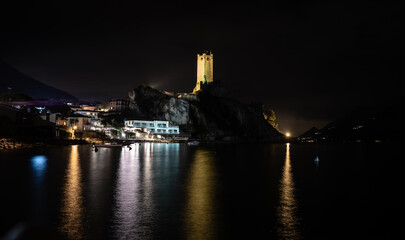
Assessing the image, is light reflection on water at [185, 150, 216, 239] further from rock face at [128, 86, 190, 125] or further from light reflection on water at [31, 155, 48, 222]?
rock face at [128, 86, 190, 125]

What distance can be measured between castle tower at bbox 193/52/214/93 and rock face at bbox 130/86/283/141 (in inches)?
266

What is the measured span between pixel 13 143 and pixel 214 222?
184ft

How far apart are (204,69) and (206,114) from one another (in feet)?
105

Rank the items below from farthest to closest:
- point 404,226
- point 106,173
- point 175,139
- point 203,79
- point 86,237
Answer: point 203,79
point 175,139
point 106,173
point 404,226
point 86,237

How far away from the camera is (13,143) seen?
57094 millimetres

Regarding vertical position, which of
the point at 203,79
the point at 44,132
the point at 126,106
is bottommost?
the point at 44,132

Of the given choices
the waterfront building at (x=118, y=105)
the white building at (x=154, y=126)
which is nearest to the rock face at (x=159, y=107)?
the white building at (x=154, y=126)

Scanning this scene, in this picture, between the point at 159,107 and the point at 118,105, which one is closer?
the point at 159,107

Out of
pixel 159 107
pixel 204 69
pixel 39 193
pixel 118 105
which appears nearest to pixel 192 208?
pixel 39 193

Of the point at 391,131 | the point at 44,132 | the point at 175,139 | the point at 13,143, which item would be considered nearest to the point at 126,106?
the point at 175,139

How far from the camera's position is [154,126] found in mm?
123000

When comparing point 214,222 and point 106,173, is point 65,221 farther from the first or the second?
point 106,173

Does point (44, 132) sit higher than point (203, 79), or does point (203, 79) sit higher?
point (203, 79)

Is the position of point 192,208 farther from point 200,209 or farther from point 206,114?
point 206,114
